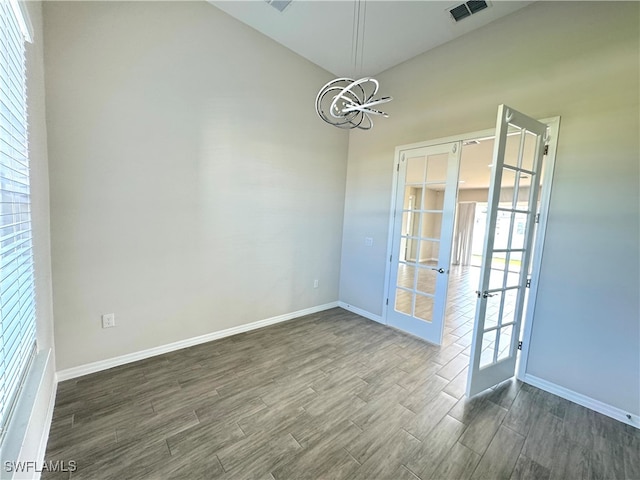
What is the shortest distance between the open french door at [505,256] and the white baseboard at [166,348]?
2.31 meters

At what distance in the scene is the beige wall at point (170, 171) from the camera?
211 centimetres

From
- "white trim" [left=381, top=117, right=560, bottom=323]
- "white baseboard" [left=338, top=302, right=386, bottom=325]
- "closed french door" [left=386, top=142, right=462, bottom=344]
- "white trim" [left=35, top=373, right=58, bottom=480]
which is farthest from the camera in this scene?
"white baseboard" [left=338, top=302, right=386, bottom=325]

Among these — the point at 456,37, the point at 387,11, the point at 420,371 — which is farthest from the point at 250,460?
the point at 456,37

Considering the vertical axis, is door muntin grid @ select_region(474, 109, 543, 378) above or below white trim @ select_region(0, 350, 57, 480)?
above

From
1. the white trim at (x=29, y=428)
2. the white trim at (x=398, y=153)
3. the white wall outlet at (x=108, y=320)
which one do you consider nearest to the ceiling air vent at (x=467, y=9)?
the white trim at (x=398, y=153)

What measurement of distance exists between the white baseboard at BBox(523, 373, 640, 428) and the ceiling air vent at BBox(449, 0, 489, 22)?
3.54 meters

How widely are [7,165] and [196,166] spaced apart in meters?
1.61

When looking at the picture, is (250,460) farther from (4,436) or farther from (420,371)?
(420,371)

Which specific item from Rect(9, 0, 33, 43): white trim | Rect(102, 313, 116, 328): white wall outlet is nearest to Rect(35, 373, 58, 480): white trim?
Rect(102, 313, 116, 328): white wall outlet

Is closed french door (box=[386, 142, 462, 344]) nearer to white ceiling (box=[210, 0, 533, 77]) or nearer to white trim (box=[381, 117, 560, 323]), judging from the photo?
white trim (box=[381, 117, 560, 323])

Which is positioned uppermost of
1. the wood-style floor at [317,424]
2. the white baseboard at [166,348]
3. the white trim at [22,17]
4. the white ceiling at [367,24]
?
the white ceiling at [367,24]

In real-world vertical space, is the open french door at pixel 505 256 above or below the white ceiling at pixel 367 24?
below

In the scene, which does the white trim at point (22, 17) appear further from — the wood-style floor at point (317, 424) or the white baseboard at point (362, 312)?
the white baseboard at point (362, 312)

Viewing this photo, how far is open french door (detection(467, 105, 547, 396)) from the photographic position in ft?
6.76
